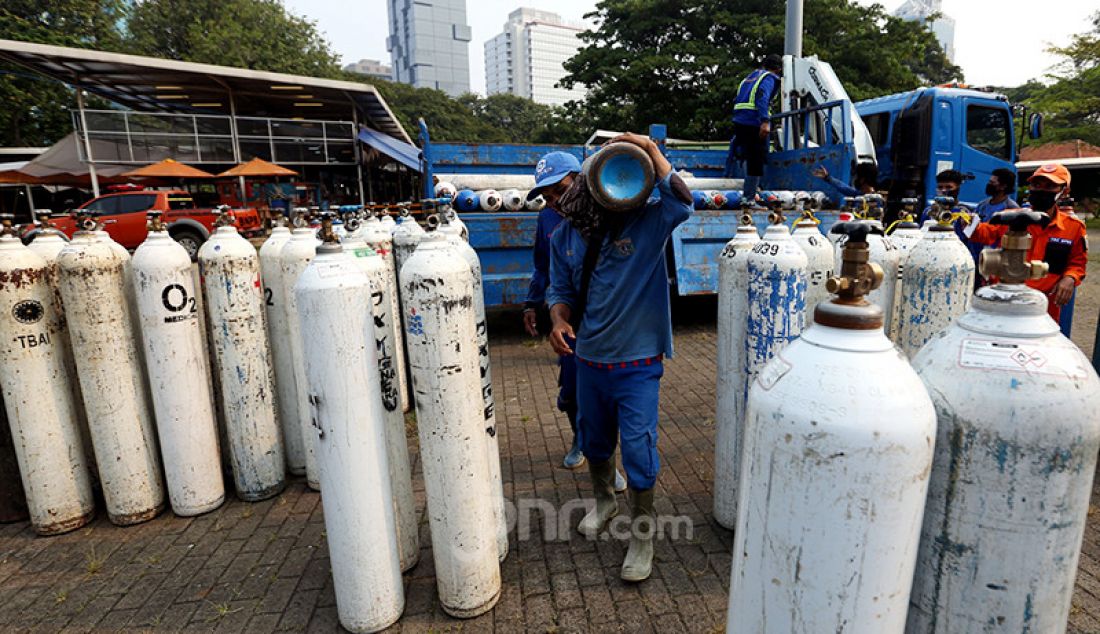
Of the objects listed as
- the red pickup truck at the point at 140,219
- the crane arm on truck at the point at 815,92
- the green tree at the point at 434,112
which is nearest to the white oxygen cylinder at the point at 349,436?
the crane arm on truck at the point at 815,92

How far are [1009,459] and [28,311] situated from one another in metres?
3.95

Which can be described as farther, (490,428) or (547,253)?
(547,253)

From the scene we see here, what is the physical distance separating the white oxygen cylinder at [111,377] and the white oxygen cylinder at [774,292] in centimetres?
320

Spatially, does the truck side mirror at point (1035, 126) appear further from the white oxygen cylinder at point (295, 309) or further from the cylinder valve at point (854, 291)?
the white oxygen cylinder at point (295, 309)

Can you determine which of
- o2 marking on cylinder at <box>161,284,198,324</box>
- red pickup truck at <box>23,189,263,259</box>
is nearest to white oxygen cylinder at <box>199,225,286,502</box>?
o2 marking on cylinder at <box>161,284,198,324</box>

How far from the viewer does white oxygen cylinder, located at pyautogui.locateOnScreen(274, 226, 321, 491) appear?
3.28 meters

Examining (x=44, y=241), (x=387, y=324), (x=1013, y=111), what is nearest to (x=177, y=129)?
(x=44, y=241)

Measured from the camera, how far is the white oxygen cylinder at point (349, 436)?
214 centimetres

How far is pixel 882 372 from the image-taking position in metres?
1.12

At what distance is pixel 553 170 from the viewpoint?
9.77 ft

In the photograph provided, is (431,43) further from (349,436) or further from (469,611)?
(469,611)

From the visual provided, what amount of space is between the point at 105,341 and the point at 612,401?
103 inches

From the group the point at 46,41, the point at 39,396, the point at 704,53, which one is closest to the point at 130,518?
the point at 39,396

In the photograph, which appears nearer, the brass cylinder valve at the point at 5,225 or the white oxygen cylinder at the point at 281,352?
the brass cylinder valve at the point at 5,225
